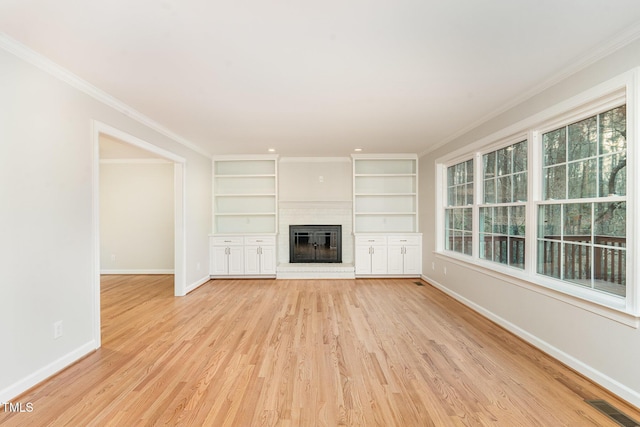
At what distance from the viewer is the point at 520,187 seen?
3184 mm

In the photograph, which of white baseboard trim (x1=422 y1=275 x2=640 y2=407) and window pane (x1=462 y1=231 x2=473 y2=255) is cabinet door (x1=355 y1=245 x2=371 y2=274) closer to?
window pane (x1=462 y1=231 x2=473 y2=255)

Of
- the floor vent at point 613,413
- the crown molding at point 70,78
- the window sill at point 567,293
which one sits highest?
the crown molding at point 70,78

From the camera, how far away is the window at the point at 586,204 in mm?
2176

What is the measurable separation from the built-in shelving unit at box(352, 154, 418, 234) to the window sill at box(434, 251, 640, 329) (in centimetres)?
243

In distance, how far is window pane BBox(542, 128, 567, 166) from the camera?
2654 mm

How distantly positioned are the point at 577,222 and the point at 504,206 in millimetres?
948

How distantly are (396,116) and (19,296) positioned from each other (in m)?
3.82

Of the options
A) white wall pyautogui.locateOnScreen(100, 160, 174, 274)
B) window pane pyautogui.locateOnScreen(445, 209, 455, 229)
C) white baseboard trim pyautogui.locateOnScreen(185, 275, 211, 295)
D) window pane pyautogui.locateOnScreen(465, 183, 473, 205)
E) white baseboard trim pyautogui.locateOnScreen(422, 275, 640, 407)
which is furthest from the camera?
white wall pyautogui.locateOnScreen(100, 160, 174, 274)

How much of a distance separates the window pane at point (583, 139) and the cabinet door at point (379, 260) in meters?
3.58

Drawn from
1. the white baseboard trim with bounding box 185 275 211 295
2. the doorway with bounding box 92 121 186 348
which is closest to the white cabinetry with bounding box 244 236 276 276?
the white baseboard trim with bounding box 185 275 211 295

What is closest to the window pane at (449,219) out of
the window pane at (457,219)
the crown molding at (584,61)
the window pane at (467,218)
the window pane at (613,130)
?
the window pane at (457,219)

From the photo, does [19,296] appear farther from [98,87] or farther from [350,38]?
[350,38]

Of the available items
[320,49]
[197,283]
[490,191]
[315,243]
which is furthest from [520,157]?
[197,283]

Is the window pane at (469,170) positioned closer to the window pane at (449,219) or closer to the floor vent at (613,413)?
the window pane at (449,219)
